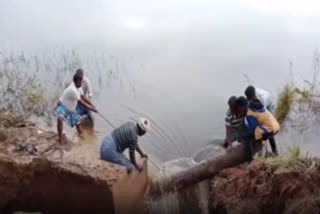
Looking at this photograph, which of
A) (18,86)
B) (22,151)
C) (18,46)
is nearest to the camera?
(22,151)

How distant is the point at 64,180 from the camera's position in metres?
8.48

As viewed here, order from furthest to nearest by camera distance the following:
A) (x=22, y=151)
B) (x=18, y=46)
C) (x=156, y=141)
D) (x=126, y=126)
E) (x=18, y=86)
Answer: (x=18, y=46), (x=18, y=86), (x=156, y=141), (x=22, y=151), (x=126, y=126)

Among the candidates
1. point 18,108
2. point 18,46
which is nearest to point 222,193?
point 18,108

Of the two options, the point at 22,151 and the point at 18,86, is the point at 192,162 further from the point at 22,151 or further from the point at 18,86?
the point at 18,86

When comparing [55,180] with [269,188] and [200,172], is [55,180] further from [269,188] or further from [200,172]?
[269,188]

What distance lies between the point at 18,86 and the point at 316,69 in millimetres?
5494

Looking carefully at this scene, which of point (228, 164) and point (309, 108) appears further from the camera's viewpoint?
point (309, 108)

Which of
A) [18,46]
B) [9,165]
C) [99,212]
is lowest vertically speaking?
[99,212]

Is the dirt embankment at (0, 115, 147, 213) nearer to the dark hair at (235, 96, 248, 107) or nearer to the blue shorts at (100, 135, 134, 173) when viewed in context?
the blue shorts at (100, 135, 134, 173)

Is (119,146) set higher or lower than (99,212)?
higher

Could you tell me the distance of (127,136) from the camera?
27.2 ft

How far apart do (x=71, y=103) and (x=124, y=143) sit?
4.70 ft

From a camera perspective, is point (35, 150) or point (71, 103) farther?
point (71, 103)

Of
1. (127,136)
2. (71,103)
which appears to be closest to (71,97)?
(71,103)
